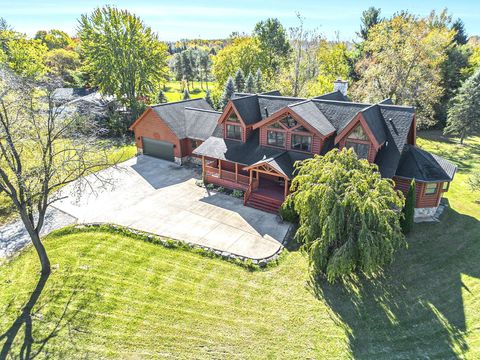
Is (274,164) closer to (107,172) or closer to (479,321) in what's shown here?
(479,321)

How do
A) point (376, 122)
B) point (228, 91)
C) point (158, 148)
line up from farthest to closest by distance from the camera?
point (228, 91) < point (158, 148) < point (376, 122)

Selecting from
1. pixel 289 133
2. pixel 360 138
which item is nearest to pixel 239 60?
pixel 289 133

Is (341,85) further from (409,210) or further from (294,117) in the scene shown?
(409,210)

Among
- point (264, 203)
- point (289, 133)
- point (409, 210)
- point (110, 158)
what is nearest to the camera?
point (409, 210)

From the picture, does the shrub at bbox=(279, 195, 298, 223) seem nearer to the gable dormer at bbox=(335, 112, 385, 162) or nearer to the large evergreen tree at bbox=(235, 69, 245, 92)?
the gable dormer at bbox=(335, 112, 385, 162)

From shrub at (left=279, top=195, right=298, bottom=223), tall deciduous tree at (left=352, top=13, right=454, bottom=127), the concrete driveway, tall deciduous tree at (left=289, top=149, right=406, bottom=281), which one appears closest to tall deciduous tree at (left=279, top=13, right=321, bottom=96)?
tall deciduous tree at (left=352, top=13, right=454, bottom=127)
